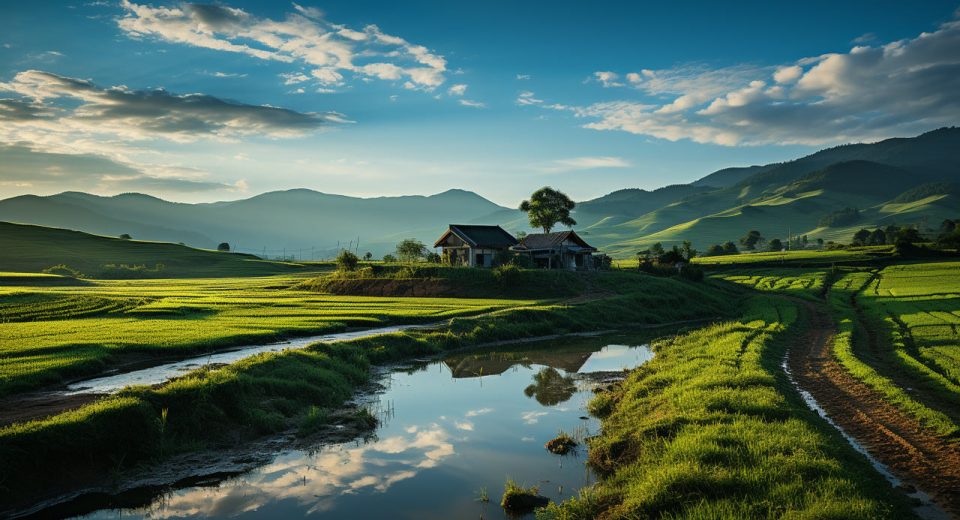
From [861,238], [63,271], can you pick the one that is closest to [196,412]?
[63,271]

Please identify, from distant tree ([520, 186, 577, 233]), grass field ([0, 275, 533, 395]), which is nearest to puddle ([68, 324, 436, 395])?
grass field ([0, 275, 533, 395])

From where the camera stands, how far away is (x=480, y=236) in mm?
83188

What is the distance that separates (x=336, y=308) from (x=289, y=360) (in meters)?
23.7

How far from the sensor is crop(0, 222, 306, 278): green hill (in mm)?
97938

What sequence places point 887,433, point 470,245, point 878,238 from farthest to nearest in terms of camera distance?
point 878,238 → point 470,245 → point 887,433

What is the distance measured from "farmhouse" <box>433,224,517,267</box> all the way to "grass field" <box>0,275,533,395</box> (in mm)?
25860

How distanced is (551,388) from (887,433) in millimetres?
12187

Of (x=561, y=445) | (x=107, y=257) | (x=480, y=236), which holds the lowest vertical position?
(x=561, y=445)

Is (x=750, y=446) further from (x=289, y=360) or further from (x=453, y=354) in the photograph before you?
(x=453, y=354)

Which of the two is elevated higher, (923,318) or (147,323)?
(147,323)

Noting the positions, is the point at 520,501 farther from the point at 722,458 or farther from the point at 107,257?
the point at 107,257

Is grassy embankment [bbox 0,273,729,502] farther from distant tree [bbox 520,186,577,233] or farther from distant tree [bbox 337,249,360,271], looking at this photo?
distant tree [bbox 520,186,577,233]

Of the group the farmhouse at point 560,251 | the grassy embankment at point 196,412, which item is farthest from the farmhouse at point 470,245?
the grassy embankment at point 196,412

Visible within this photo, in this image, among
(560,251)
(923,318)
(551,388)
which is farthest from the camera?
(560,251)
